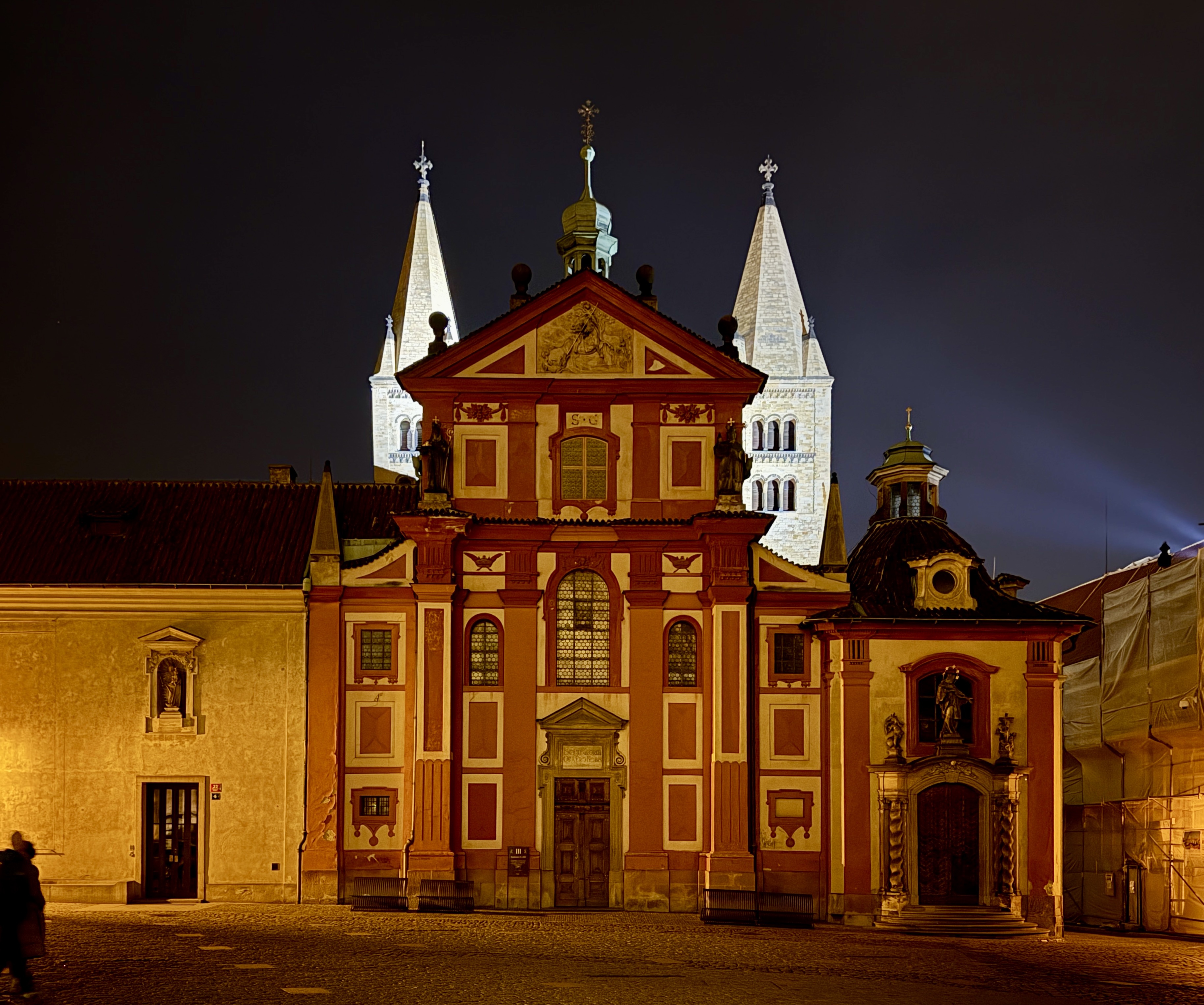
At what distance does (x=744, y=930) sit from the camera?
30.1 metres

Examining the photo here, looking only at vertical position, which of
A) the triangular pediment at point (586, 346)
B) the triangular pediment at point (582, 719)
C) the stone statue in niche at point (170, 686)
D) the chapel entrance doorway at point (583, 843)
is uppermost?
the triangular pediment at point (586, 346)

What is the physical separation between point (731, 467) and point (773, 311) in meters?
43.6

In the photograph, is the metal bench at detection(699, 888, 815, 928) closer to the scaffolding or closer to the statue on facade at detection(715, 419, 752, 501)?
the statue on facade at detection(715, 419, 752, 501)

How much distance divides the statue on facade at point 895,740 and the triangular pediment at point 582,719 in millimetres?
5927

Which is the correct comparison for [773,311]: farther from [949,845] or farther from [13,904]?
[13,904]

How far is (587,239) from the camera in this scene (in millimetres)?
41844

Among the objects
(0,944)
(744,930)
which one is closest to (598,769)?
(744,930)

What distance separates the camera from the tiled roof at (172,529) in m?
35.2

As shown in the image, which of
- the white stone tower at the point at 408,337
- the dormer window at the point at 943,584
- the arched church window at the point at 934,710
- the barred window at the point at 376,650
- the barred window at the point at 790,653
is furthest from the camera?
the white stone tower at the point at 408,337

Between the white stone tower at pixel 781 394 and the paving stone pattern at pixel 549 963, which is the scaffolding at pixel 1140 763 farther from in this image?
the white stone tower at pixel 781 394

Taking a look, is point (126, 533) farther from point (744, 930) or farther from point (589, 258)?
point (744, 930)

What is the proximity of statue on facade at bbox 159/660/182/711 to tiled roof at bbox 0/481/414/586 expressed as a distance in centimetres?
193

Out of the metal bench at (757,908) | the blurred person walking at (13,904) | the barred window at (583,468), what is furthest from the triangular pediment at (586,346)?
the blurred person walking at (13,904)

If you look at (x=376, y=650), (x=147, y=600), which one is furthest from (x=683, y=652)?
(x=147, y=600)
